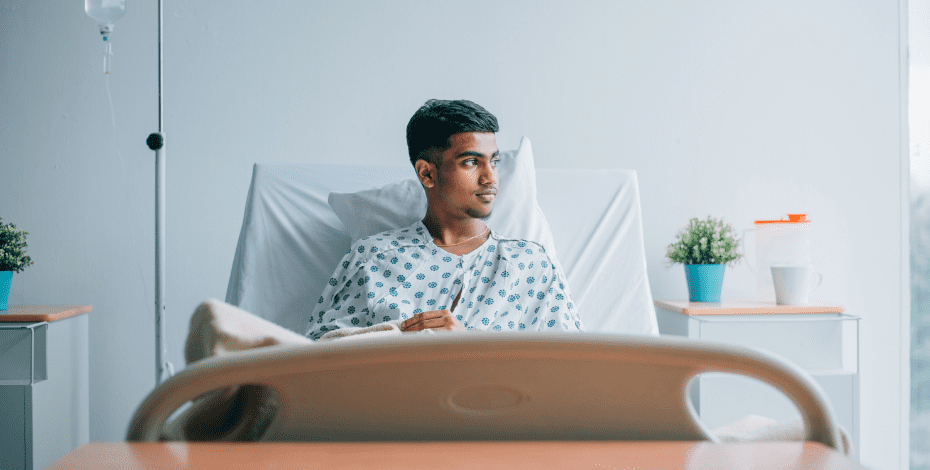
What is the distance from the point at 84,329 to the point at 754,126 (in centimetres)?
222

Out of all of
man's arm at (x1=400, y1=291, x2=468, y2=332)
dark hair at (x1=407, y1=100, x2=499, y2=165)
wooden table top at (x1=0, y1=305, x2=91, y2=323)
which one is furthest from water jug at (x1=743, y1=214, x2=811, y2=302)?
wooden table top at (x1=0, y1=305, x2=91, y2=323)

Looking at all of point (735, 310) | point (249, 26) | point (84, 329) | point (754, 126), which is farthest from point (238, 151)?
point (754, 126)

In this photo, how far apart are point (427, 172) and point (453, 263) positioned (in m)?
0.24

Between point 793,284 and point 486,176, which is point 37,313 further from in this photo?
point 793,284

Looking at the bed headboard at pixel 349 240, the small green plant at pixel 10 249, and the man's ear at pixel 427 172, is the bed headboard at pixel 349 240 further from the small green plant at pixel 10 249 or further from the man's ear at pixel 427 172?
the small green plant at pixel 10 249

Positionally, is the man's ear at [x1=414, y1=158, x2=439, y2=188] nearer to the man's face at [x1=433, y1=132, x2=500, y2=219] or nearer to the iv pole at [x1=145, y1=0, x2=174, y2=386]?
the man's face at [x1=433, y1=132, x2=500, y2=219]

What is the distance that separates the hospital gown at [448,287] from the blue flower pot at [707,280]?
62 centimetres

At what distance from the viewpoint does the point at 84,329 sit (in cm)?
194

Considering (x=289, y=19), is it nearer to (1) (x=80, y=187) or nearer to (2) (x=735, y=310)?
(1) (x=80, y=187)

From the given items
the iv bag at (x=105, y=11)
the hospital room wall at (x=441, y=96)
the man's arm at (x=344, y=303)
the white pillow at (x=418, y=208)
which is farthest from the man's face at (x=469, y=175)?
the iv bag at (x=105, y=11)

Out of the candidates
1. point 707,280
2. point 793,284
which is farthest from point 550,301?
point 793,284

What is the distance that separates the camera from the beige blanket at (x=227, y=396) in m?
0.54

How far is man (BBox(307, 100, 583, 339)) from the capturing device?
4.39ft

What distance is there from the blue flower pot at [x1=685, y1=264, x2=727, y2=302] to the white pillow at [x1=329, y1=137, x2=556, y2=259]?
1.56ft
